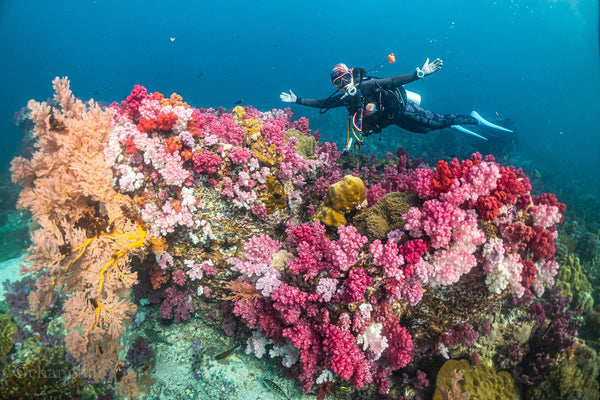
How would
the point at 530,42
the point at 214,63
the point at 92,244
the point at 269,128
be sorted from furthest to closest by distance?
the point at 530,42
the point at 214,63
the point at 269,128
the point at 92,244

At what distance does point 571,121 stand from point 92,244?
111615 mm

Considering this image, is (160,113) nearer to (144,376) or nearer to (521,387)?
(144,376)

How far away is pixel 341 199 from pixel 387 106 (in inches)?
195

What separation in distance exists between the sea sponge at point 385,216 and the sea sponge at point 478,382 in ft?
8.65

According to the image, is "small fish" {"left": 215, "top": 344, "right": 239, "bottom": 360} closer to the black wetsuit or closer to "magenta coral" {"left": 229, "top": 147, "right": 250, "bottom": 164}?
"magenta coral" {"left": 229, "top": 147, "right": 250, "bottom": 164}

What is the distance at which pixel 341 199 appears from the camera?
170 inches

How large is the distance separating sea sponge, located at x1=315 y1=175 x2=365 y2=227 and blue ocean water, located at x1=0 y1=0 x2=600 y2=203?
72.9 meters

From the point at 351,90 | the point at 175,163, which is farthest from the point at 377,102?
the point at 175,163

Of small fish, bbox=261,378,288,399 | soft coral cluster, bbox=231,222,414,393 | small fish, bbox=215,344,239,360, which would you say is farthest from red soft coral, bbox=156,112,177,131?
small fish, bbox=261,378,288,399

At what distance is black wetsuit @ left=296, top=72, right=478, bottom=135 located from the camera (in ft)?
23.2

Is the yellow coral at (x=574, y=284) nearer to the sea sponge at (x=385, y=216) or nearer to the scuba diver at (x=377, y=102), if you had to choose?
the scuba diver at (x=377, y=102)

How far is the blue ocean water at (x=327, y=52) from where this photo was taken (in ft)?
256

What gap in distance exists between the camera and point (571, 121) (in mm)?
74188

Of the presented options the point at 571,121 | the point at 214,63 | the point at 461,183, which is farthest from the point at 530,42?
the point at 461,183
